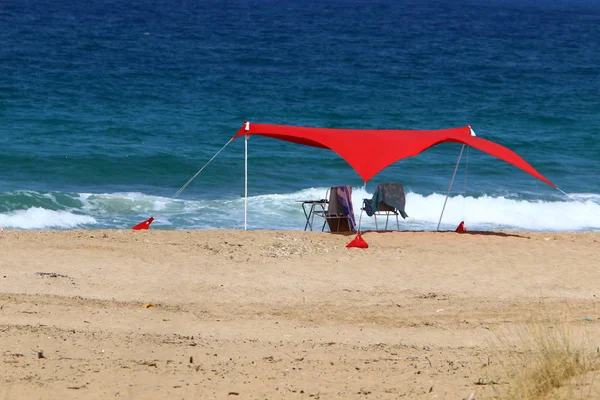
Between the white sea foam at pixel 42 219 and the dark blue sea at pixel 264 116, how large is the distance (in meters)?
0.03

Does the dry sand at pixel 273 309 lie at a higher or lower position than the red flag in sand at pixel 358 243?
lower

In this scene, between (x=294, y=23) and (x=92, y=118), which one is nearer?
(x=92, y=118)

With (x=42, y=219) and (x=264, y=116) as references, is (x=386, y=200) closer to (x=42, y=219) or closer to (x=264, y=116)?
(x=42, y=219)

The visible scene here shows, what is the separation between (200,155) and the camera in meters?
21.1

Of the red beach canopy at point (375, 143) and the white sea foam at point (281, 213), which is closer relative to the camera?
the red beach canopy at point (375, 143)

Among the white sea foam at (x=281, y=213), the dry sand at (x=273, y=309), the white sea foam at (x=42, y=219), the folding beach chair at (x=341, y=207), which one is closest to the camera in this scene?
the dry sand at (x=273, y=309)

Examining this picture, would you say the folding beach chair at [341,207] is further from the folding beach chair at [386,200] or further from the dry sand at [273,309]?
the dry sand at [273,309]

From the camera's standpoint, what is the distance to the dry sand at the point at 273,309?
6297 mm

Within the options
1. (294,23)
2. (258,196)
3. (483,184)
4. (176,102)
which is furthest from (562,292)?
(294,23)

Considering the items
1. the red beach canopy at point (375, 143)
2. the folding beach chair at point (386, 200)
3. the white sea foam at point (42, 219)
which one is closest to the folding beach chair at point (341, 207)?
the folding beach chair at point (386, 200)

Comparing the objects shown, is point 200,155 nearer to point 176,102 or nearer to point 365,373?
point 176,102

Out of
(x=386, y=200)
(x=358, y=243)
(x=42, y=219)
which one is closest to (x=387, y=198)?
(x=386, y=200)

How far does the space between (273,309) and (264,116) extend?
1792cm

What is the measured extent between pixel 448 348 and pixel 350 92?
77.6 feet
